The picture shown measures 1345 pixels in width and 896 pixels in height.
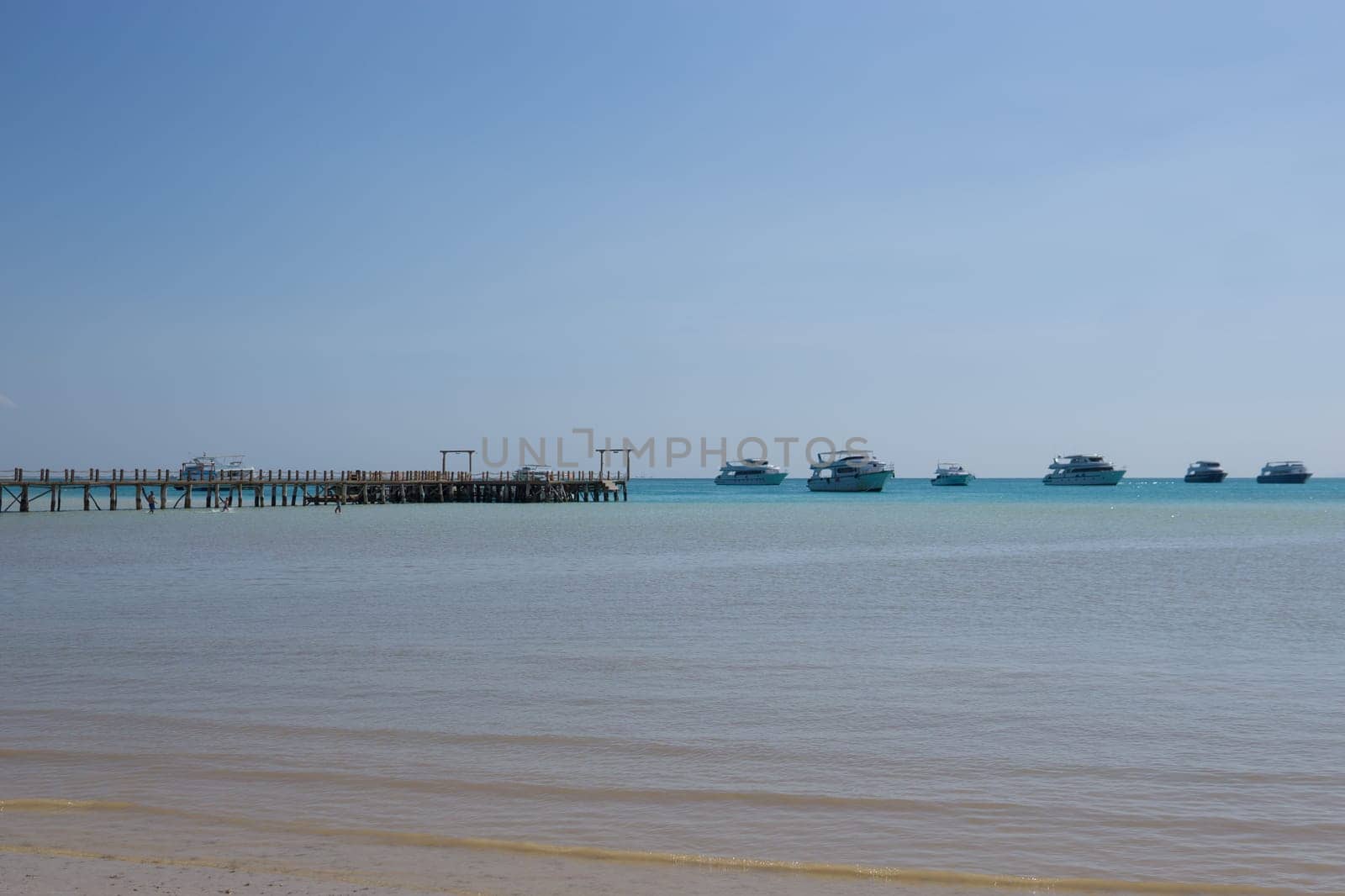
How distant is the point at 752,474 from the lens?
152 meters

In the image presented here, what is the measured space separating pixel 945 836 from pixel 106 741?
757 cm

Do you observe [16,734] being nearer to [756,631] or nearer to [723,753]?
[723,753]

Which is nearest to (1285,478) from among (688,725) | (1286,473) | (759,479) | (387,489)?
(1286,473)

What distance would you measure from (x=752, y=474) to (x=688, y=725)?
140785mm

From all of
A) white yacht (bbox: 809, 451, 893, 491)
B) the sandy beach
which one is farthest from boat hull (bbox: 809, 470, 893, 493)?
the sandy beach

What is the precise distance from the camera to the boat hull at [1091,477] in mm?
142125

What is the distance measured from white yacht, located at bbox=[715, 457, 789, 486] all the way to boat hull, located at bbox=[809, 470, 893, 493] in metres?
23.4

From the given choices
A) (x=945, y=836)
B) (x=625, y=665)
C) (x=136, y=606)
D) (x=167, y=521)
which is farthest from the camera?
(x=167, y=521)

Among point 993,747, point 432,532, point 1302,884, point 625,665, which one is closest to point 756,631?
point 625,665

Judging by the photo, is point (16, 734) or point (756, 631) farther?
point (756, 631)

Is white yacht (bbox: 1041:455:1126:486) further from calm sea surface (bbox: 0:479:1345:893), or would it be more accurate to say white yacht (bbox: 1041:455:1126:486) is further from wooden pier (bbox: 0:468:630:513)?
calm sea surface (bbox: 0:479:1345:893)

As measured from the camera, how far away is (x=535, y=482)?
303 feet

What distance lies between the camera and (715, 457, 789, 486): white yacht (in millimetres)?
150625

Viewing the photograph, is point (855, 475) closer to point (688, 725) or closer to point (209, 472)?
point (209, 472)
